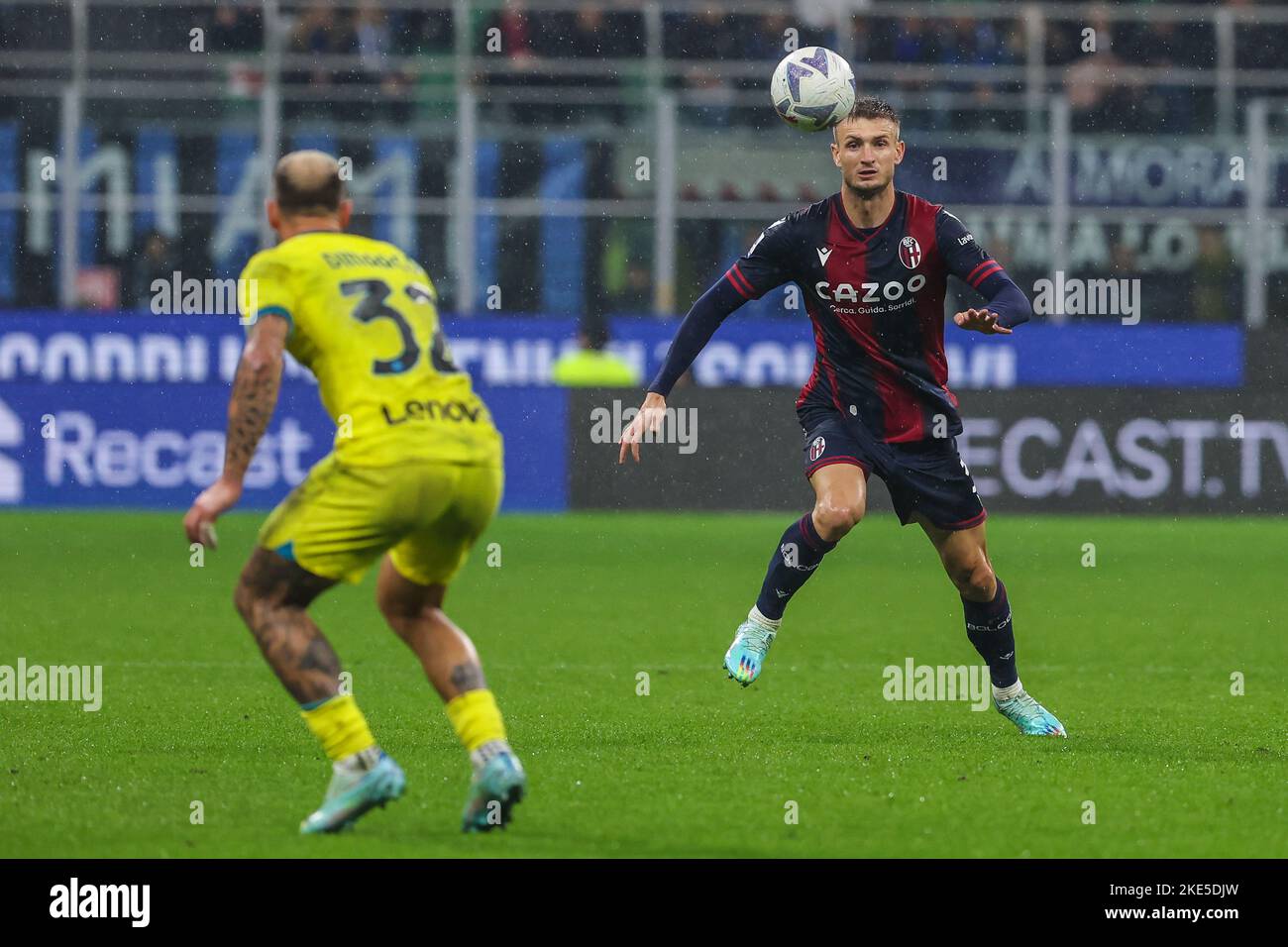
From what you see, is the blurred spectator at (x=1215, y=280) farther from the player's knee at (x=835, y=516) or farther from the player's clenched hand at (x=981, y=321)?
the player's clenched hand at (x=981, y=321)

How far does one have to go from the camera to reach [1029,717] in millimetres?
8164

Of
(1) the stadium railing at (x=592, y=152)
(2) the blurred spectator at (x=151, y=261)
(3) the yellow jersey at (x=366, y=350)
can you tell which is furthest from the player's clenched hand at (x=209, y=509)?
(2) the blurred spectator at (x=151, y=261)

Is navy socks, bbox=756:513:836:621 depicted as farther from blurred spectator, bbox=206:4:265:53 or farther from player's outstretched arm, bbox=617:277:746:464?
blurred spectator, bbox=206:4:265:53

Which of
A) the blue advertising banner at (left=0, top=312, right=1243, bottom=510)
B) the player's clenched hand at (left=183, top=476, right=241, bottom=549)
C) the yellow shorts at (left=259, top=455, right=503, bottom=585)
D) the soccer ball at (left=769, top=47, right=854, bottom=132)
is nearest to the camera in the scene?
the player's clenched hand at (left=183, top=476, right=241, bottom=549)

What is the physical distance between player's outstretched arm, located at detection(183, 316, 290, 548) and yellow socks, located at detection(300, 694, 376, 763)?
1.90ft


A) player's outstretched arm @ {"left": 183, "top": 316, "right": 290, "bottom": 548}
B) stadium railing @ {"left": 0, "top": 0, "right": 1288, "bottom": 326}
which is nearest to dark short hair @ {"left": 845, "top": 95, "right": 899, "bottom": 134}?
player's outstretched arm @ {"left": 183, "top": 316, "right": 290, "bottom": 548}

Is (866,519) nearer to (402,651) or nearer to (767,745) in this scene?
(402,651)

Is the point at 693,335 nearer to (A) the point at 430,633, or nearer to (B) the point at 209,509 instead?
(A) the point at 430,633

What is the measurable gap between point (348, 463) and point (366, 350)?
32cm

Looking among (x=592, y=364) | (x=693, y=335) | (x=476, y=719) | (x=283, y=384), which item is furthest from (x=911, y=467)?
(x=592, y=364)

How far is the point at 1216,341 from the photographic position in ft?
67.8

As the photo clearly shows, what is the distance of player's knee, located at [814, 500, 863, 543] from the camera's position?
7.90 m

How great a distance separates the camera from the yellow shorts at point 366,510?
5.75 meters
